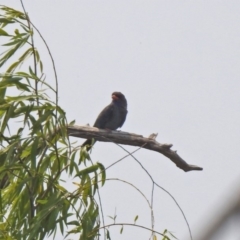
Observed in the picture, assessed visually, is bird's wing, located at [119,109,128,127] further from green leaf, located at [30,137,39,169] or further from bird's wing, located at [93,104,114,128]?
green leaf, located at [30,137,39,169]

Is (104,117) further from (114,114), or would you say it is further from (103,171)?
(103,171)

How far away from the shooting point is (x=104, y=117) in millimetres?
8328

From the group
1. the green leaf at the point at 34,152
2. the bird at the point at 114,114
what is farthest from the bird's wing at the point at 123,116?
the green leaf at the point at 34,152

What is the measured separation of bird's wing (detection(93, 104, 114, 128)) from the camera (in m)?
8.14

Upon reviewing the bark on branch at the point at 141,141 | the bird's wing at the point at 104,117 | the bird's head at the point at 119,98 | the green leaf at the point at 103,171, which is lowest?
the green leaf at the point at 103,171

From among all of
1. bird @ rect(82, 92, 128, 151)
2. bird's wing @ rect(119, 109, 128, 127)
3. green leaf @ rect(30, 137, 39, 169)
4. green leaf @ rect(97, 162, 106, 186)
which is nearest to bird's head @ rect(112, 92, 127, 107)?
bird @ rect(82, 92, 128, 151)

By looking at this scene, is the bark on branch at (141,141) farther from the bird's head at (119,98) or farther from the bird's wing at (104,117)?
the bird's head at (119,98)

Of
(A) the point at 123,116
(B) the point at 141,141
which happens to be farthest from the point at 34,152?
(A) the point at 123,116

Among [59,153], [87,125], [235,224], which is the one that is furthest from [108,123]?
[235,224]

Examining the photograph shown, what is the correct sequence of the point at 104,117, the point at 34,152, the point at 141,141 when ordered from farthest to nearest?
the point at 104,117 < the point at 141,141 < the point at 34,152

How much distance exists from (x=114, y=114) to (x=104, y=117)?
17cm

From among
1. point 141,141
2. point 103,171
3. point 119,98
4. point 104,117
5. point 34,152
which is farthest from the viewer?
point 119,98

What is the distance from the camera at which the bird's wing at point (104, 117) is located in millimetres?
8141

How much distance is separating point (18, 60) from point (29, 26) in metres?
0.27
